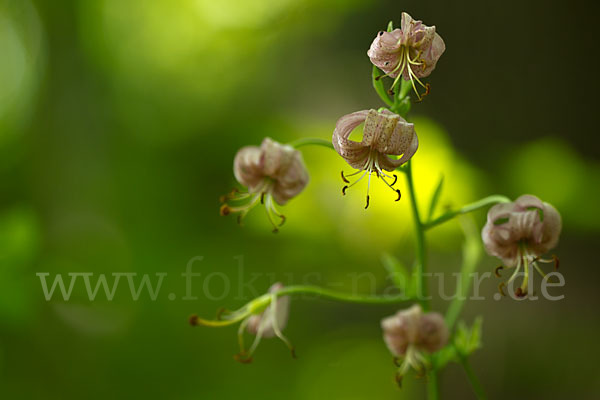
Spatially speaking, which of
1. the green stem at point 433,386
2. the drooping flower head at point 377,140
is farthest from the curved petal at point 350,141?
the green stem at point 433,386

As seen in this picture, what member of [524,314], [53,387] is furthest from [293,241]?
[53,387]

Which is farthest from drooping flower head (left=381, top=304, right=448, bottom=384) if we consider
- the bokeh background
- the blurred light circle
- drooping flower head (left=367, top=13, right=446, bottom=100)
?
the blurred light circle

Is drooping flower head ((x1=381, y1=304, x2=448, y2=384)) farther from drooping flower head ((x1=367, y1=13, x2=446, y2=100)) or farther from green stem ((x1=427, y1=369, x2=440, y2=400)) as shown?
drooping flower head ((x1=367, y1=13, x2=446, y2=100))

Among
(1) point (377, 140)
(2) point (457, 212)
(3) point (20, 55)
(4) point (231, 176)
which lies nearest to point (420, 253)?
(2) point (457, 212)

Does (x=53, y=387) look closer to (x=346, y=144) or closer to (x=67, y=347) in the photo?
(x=67, y=347)

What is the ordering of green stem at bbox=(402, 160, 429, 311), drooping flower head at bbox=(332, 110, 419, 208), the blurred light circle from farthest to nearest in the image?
the blurred light circle < green stem at bbox=(402, 160, 429, 311) < drooping flower head at bbox=(332, 110, 419, 208)

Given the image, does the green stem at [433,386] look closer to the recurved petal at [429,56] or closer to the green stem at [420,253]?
the green stem at [420,253]

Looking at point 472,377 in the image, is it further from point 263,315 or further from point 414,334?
point 263,315
